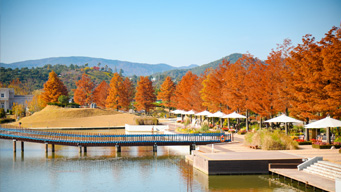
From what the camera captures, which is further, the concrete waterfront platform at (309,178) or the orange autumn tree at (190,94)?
the orange autumn tree at (190,94)

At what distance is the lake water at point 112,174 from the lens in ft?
86.1

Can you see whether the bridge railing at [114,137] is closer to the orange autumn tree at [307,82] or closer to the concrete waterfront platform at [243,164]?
the orange autumn tree at [307,82]

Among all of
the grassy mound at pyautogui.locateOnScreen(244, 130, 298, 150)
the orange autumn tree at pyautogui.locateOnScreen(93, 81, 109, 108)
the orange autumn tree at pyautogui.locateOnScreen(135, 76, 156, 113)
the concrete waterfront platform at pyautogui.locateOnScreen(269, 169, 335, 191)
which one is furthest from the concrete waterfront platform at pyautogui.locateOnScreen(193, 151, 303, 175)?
the orange autumn tree at pyautogui.locateOnScreen(93, 81, 109, 108)

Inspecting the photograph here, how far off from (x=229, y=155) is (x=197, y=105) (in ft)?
134

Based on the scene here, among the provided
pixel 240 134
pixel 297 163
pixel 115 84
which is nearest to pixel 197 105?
pixel 240 134

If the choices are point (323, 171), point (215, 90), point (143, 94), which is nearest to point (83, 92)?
point (143, 94)

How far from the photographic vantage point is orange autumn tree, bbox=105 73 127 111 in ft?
315

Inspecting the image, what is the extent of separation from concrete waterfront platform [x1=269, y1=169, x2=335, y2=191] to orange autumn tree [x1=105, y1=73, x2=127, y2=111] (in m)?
71.3

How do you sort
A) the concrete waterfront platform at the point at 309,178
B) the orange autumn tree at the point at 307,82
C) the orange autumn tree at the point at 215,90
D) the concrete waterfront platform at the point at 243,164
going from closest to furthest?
the concrete waterfront platform at the point at 309,178 → the concrete waterfront platform at the point at 243,164 → the orange autumn tree at the point at 307,82 → the orange autumn tree at the point at 215,90

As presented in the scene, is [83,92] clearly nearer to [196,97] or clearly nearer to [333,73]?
[196,97]

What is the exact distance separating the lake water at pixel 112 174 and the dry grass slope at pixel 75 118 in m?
37.4

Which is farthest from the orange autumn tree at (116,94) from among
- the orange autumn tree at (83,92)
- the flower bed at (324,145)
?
the flower bed at (324,145)

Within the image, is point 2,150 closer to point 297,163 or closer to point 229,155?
point 229,155

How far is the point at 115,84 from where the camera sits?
95.4 m
